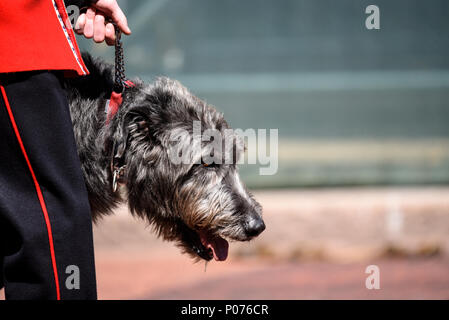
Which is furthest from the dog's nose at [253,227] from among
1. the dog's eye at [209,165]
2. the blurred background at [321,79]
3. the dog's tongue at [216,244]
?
the blurred background at [321,79]

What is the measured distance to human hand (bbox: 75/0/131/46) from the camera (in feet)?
9.53

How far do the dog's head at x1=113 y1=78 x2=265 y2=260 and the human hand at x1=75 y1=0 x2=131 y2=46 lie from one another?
0.35 metres

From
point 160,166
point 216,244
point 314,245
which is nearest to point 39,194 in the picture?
point 160,166

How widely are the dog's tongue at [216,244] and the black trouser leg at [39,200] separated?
3.10 ft

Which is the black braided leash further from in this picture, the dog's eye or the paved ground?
the paved ground

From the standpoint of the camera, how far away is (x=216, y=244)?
3232 millimetres

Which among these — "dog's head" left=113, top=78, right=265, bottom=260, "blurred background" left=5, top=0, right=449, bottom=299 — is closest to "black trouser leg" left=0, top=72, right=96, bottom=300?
"dog's head" left=113, top=78, right=265, bottom=260

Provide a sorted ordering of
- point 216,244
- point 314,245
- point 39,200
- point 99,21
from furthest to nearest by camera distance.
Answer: point 314,245, point 216,244, point 99,21, point 39,200

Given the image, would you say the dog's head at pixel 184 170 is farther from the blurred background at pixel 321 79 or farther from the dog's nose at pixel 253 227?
the blurred background at pixel 321 79

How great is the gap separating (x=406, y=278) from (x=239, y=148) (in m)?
3.54

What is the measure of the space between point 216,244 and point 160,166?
1.66ft

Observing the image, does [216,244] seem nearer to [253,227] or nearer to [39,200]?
[253,227]

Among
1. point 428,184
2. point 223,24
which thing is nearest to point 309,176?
point 428,184

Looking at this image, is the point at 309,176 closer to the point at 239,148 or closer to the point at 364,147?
the point at 364,147
